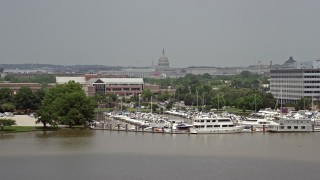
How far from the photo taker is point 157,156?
54.7ft

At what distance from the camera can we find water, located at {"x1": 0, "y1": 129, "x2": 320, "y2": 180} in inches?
560

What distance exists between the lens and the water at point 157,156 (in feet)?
46.7

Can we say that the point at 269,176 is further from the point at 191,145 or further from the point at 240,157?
the point at 191,145

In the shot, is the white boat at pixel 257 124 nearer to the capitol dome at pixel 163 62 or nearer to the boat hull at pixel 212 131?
the boat hull at pixel 212 131

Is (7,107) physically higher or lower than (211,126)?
higher

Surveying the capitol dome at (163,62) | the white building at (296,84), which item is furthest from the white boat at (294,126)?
the capitol dome at (163,62)

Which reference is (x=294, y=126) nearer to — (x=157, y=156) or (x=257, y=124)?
(x=257, y=124)

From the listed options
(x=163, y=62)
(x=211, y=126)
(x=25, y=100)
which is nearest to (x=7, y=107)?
(x=25, y=100)

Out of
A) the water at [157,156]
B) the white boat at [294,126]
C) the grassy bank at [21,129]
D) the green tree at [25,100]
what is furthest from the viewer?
the green tree at [25,100]

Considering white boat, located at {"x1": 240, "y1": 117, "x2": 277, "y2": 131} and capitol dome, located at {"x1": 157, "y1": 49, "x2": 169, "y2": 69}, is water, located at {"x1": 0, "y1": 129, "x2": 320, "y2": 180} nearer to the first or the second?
white boat, located at {"x1": 240, "y1": 117, "x2": 277, "y2": 131}

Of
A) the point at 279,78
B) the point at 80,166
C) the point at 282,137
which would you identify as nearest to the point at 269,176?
the point at 80,166

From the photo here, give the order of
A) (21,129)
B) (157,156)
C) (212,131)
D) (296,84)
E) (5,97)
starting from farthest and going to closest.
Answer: (296,84)
(5,97)
(21,129)
(212,131)
(157,156)

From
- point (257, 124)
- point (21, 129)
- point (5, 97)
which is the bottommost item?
point (21, 129)

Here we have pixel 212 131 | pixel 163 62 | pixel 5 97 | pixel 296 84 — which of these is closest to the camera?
pixel 212 131
